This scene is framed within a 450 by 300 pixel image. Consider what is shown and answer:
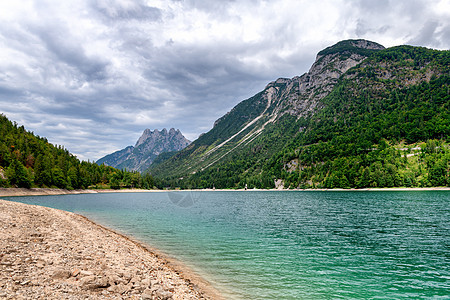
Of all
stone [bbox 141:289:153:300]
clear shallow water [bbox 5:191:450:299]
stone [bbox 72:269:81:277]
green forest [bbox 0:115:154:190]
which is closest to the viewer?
stone [bbox 141:289:153:300]

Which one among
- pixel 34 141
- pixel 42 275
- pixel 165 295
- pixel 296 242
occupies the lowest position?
pixel 296 242

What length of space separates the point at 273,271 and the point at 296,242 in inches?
424

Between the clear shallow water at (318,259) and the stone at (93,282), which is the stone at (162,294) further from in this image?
the clear shallow water at (318,259)

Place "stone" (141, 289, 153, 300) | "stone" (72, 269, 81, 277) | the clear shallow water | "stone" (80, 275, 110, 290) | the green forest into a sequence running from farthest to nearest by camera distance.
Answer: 1. the green forest
2. the clear shallow water
3. "stone" (72, 269, 81, 277)
4. "stone" (141, 289, 153, 300)
5. "stone" (80, 275, 110, 290)

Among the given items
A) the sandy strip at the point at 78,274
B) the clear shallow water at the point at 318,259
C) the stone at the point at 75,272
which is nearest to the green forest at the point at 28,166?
the clear shallow water at the point at 318,259

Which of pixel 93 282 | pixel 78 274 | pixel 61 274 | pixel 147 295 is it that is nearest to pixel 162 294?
pixel 147 295

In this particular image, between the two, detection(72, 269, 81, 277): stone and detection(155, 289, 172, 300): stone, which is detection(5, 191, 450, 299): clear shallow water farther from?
detection(72, 269, 81, 277): stone

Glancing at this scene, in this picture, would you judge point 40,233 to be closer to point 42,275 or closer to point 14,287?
point 42,275

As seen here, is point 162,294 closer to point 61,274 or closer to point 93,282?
point 93,282

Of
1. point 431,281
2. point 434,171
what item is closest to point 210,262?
point 431,281

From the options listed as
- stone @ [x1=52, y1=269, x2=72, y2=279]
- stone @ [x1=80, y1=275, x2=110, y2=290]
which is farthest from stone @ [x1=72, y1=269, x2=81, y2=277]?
stone @ [x1=80, y1=275, x2=110, y2=290]

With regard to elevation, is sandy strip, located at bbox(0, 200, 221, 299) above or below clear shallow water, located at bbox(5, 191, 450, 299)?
above

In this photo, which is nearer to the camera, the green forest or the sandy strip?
the sandy strip

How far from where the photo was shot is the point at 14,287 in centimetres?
875
